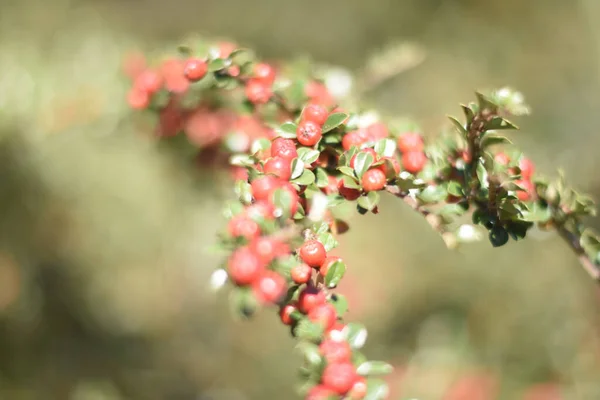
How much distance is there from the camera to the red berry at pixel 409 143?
708 millimetres

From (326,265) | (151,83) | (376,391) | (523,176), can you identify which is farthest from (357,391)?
(151,83)

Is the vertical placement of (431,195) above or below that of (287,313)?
above

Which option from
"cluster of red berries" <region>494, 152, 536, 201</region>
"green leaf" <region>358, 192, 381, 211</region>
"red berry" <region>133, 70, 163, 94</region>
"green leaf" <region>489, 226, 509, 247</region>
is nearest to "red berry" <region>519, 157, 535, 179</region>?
"cluster of red berries" <region>494, 152, 536, 201</region>

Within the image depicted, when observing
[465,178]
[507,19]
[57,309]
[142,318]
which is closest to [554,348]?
[465,178]

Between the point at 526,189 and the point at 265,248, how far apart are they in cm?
34

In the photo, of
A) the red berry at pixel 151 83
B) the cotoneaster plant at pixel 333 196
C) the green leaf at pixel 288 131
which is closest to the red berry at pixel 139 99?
the red berry at pixel 151 83

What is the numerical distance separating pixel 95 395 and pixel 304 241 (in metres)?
0.69

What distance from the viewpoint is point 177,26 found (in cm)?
287

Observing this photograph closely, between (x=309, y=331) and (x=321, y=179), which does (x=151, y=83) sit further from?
(x=309, y=331)

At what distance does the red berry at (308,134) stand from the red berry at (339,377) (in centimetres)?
23

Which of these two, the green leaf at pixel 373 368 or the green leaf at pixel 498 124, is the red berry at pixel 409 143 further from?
the green leaf at pixel 373 368

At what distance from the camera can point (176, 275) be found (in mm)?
1685

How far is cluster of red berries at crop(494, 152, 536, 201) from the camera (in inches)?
25.6

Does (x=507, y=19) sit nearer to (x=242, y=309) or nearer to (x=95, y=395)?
(x=95, y=395)
